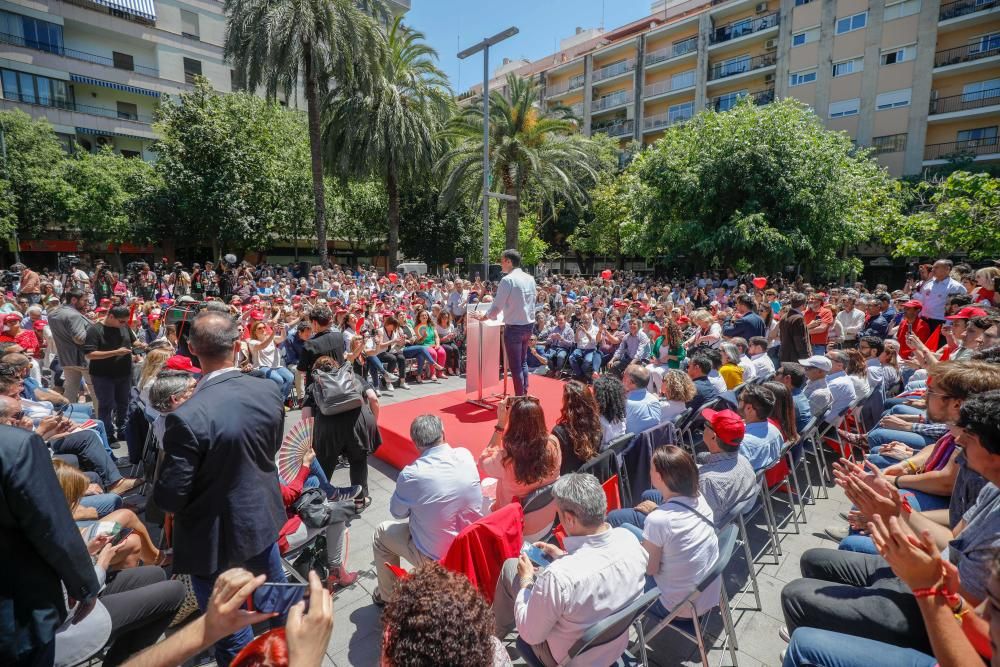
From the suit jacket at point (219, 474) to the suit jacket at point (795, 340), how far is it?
7426 millimetres

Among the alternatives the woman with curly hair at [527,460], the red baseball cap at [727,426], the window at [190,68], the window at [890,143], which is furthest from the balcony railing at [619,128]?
the woman with curly hair at [527,460]

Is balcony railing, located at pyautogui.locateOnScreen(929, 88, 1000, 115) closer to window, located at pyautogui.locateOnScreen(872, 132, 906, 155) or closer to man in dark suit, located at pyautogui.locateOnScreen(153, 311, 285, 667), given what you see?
window, located at pyautogui.locateOnScreen(872, 132, 906, 155)

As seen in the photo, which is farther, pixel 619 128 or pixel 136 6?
pixel 619 128

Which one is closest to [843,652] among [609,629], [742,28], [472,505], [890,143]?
[609,629]

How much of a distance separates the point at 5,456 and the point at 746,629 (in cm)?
393

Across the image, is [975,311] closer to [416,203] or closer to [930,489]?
[930,489]

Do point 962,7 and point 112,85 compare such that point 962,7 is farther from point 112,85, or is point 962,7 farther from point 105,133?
point 105,133

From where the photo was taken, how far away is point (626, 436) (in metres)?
4.15

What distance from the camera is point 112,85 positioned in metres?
29.8

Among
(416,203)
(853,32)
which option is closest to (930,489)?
(416,203)

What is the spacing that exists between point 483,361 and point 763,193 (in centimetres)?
1722

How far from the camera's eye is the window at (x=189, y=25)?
32.3 metres

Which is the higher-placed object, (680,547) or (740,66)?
(740,66)

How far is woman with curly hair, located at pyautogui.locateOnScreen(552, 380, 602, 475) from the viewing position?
157 inches
